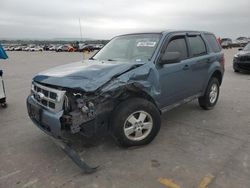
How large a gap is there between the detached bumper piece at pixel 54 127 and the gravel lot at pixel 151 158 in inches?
4.7

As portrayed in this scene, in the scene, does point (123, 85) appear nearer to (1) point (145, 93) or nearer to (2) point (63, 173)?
(1) point (145, 93)

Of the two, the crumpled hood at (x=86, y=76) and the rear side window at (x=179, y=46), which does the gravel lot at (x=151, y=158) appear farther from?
the rear side window at (x=179, y=46)

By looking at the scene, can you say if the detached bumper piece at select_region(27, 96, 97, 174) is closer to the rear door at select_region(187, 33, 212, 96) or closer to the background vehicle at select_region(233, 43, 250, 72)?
the rear door at select_region(187, 33, 212, 96)

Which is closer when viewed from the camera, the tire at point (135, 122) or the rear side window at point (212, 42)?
the tire at point (135, 122)

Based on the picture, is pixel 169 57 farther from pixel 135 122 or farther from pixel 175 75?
pixel 135 122

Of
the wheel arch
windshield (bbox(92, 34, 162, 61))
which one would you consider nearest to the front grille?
windshield (bbox(92, 34, 162, 61))

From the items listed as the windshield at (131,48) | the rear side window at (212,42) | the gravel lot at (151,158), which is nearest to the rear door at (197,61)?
the rear side window at (212,42)

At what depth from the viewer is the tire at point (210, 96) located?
571cm

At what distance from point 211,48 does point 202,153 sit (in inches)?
115

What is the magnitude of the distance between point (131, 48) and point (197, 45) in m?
1.56

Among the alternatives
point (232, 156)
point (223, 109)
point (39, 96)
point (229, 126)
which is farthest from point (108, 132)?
point (223, 109)

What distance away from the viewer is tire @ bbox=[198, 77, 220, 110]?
5715mm

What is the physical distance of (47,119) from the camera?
11.5ft

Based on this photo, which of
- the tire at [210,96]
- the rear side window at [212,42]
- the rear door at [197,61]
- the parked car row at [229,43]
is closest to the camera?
the rear door at [197,61]
